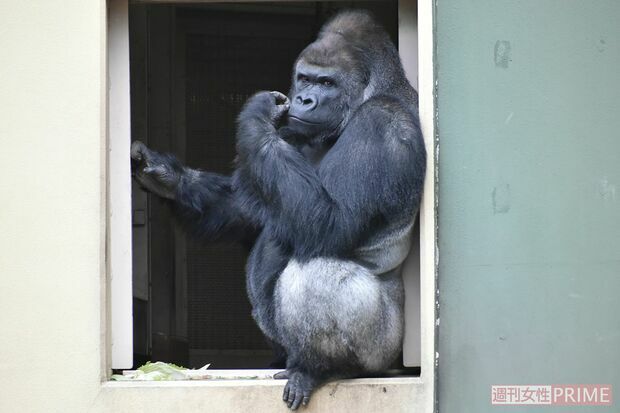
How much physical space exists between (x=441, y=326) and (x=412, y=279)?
353 mm

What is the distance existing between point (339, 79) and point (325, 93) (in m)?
0.08

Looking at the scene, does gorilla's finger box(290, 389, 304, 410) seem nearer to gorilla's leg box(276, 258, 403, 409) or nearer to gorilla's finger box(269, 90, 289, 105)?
gorilla's leg box(276, 258, 403, 409)

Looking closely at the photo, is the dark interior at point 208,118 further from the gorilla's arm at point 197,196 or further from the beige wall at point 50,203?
the beige wall at point 50,203

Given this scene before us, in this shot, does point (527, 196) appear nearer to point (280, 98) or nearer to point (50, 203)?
point (280, 98)

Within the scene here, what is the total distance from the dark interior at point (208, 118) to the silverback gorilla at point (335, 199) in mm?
1767

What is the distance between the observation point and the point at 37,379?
359cm

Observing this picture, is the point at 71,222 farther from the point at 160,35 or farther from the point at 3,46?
the point at 160,35

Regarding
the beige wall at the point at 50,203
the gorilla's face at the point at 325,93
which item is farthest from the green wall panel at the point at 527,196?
the beige wall at the point at 50,203

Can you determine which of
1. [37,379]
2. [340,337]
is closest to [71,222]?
[37,379]

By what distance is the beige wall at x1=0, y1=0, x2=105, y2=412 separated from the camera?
11.8 feet

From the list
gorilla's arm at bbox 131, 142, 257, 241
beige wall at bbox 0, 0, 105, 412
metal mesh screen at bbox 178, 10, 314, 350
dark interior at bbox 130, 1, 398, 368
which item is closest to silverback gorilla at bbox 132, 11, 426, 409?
gorilla's arm at bbox 131, 142, 257, 241

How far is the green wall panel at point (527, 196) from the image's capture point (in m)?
3.59

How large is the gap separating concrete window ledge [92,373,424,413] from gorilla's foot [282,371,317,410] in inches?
1.5

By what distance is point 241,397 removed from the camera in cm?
361
